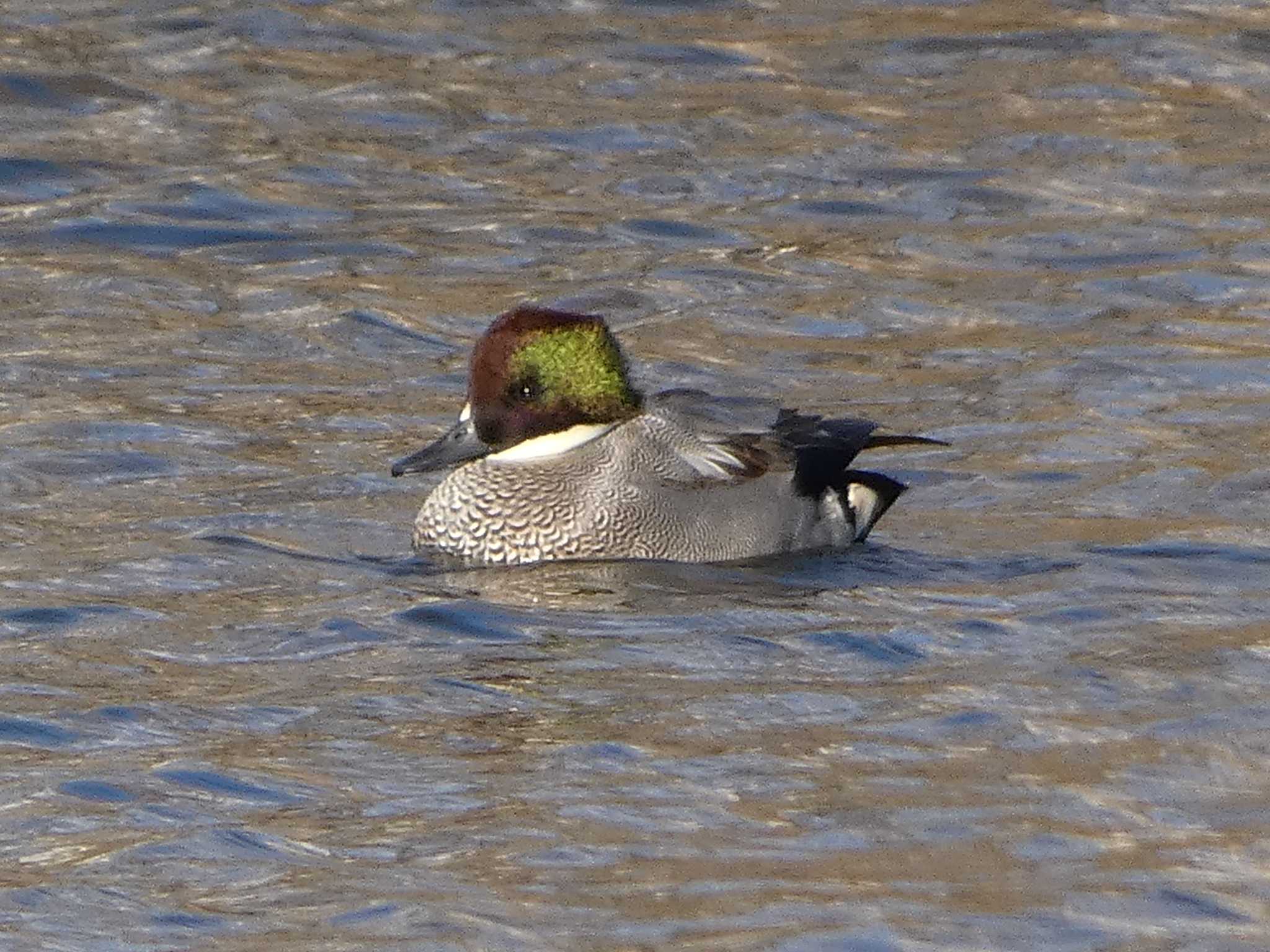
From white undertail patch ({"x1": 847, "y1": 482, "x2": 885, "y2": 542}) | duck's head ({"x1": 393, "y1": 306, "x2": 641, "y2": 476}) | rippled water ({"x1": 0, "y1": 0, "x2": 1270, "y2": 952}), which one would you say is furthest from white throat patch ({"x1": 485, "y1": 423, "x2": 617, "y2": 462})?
white undertail patch ({"x1": 847, "y1": 482, "x2": 885, "y2": 542})

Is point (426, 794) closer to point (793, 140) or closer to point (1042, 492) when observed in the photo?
point (1042, 492)

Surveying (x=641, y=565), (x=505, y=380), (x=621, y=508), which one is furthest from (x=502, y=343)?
(x=641, y=565)

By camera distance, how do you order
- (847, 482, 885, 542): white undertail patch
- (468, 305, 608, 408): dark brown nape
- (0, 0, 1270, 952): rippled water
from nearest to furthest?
(0, 0, 1270, 952): rippled water → (468, 305, 608, 408): dark brown nape → (847, 482, 885, 542): white undertail patch

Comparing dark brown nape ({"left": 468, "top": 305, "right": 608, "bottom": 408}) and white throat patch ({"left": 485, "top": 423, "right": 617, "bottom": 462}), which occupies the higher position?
dark brown nape ({"left": 468, "top": 305, "right": 608, "bottom": 408})

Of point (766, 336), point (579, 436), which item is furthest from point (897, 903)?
point (766, 336)

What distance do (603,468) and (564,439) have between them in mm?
190

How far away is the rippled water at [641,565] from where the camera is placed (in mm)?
5422

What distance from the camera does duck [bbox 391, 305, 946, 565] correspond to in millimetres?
8094

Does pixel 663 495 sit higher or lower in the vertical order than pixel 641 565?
higher

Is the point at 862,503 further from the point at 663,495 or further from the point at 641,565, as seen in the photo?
the point at 641,565

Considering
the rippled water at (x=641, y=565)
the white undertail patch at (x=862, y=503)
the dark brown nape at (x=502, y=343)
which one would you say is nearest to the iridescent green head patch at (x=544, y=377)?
the dark brown nape at (x=502, y=343)

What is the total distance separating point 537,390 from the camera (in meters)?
8.16

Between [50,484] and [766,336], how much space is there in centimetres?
339

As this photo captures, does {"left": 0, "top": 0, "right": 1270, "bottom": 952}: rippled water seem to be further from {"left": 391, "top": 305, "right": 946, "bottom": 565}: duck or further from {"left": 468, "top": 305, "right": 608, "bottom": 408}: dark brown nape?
{"left": 468, "top": 305, "right": 608, "bottom": 408}: dark brown nape
